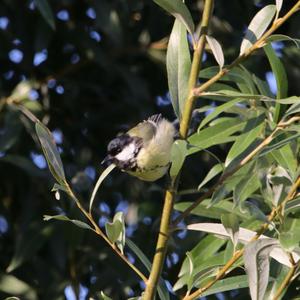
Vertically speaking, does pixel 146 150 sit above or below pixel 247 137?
below

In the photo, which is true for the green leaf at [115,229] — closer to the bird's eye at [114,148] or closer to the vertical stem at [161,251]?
the vertical stem at [161,251]

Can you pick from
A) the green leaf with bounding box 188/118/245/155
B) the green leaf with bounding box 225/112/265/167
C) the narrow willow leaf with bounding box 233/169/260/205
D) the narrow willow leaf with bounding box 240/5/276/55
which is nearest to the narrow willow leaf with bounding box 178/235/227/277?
the narrow willow leaf with bounding box 233/169/260/205

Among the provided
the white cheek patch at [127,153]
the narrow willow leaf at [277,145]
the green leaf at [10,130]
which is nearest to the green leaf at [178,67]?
the narrow willow leaf at [277,145]

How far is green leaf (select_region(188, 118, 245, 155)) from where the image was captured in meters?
1.85

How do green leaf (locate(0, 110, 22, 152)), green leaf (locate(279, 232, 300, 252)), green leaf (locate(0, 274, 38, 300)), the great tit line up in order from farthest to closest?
green leaf (locate(0, 110, 22, 152)), green leaf (locate(0, 274, 38, 300)), the great tit, green leaf (locate(279, 232, 300, 252))

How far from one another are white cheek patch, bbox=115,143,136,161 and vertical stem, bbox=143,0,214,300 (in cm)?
76

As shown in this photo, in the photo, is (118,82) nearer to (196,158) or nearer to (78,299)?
(196,158)

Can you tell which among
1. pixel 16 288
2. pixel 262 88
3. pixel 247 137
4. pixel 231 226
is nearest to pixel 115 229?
pixel 231 226

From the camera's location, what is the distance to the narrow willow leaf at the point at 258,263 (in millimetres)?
1528

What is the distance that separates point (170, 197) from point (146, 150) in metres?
0.74

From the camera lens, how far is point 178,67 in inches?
68.7

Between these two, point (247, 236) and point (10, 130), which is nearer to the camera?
point (247, 236)

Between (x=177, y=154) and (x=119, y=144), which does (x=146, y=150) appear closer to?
(x=119, y=144)

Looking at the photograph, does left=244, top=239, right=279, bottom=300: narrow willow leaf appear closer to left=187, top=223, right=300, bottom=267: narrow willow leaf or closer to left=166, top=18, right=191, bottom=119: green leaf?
left=187, top=223, right=300, bottom=267: narrow willow leaf
